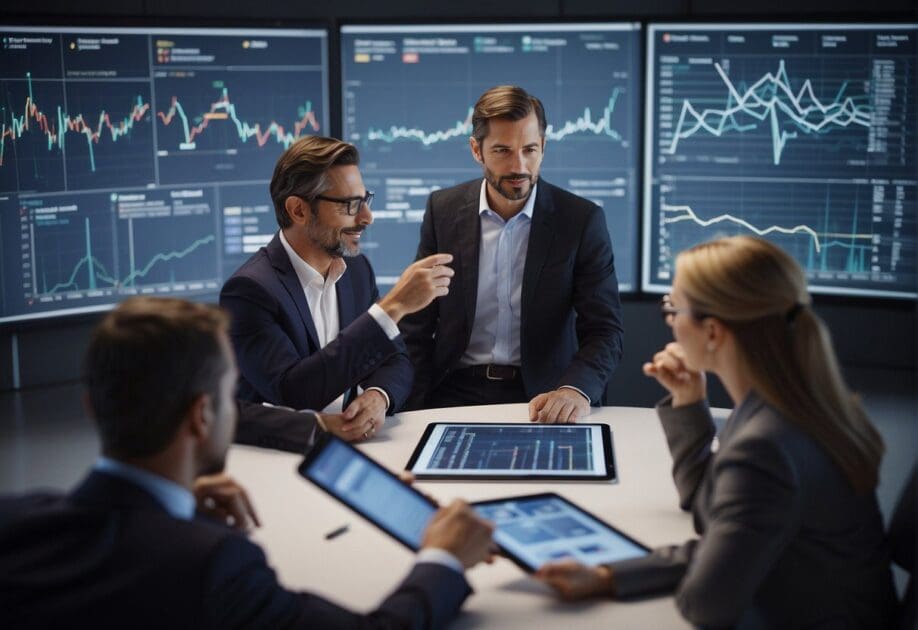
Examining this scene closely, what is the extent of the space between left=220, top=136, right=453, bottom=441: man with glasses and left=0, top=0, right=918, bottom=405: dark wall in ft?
5.77

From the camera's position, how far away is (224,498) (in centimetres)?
187

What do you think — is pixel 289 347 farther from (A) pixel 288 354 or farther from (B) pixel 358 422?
(B) pixel 358 422

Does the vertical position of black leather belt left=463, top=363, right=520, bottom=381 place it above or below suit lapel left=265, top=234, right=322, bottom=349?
below

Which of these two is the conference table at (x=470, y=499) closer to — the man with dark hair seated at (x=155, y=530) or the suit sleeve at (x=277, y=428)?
the suit sleeve at (x=277, y=428)

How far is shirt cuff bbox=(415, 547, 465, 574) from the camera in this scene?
1572 mm

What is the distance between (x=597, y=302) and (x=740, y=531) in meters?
1.67

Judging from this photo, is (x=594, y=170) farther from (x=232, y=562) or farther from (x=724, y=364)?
(x=232, y=562)

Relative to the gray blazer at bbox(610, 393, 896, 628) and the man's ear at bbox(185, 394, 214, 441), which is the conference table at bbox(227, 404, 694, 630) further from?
the man's ear at bbox(185, 394, 214, 441)

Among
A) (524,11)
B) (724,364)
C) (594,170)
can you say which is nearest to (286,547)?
(724,364)

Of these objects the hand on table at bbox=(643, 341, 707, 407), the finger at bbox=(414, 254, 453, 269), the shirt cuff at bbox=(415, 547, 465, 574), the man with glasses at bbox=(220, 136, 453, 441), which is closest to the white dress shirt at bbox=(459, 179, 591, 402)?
the man with glasses at bbox=(220, 136, 453, 441)

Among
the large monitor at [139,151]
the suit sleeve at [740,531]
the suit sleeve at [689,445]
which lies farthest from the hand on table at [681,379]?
the large monitor at [139,151]

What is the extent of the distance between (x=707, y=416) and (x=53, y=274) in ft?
10.2

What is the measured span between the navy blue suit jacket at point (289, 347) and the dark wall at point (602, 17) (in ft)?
6.39

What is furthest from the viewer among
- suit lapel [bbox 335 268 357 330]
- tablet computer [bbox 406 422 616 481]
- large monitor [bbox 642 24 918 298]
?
large monitor [bbox 642 24 918 298]
